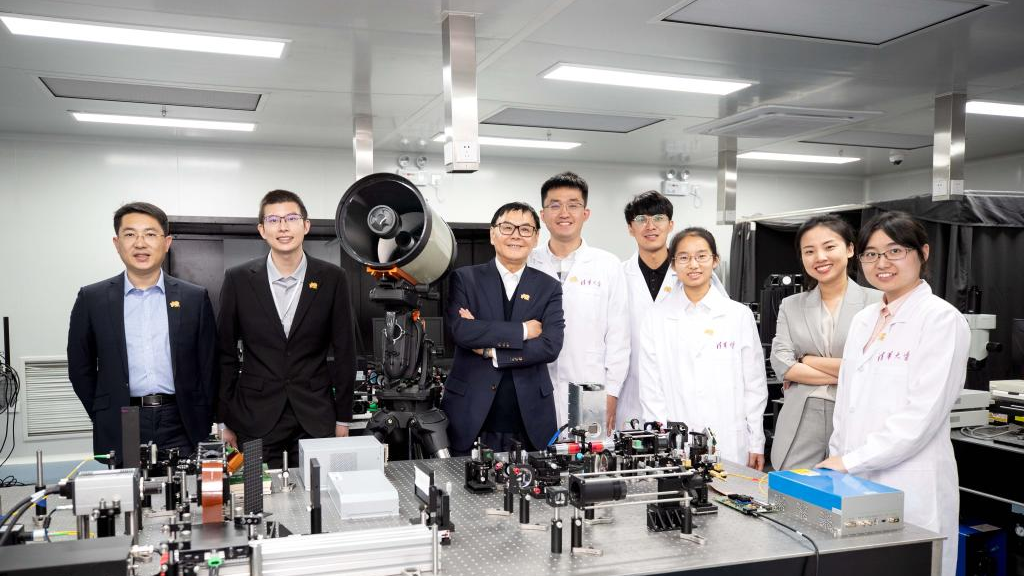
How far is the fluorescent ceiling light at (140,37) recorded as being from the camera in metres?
3.55

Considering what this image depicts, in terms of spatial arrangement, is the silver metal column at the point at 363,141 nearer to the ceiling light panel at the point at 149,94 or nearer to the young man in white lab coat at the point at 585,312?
the ceiling light panel at the point at 149,94

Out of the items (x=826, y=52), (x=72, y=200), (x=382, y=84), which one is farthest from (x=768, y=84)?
(x=72, y=200)

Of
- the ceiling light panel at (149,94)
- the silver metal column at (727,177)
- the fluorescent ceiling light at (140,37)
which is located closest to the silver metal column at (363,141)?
the ceiling light panel at (149,94)

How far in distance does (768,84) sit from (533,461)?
146 inches

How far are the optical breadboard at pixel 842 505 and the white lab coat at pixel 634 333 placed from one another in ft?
5.22

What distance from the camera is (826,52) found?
4188 mm

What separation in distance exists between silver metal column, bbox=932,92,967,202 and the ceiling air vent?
0.62m

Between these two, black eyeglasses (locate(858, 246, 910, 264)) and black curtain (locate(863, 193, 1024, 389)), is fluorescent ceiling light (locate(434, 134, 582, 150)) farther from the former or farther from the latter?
black eyeglasses (locate(858, 246, 910, 264))

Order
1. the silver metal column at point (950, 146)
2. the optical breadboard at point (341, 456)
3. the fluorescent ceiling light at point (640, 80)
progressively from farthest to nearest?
1. the silver metal column at point (950, 146)
2. the fluorescent ceiling light at point (640, 80)
3. the optical breadboard at point (341, 456)

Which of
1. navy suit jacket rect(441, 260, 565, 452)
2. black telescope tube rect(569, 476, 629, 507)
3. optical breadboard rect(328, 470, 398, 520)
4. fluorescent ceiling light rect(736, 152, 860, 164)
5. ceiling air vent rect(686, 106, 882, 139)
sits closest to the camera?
black telescope tube rect(569, 476, 629, 507)

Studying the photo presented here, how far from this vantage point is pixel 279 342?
123 inches

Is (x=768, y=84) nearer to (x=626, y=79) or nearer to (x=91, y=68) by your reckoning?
(x=626, y=79)

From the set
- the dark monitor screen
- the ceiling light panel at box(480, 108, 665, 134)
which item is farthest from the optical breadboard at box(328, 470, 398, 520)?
the ceiling light panel at box(480, 108, 665, 134)

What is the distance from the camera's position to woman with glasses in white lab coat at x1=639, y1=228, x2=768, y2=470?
117 inches
